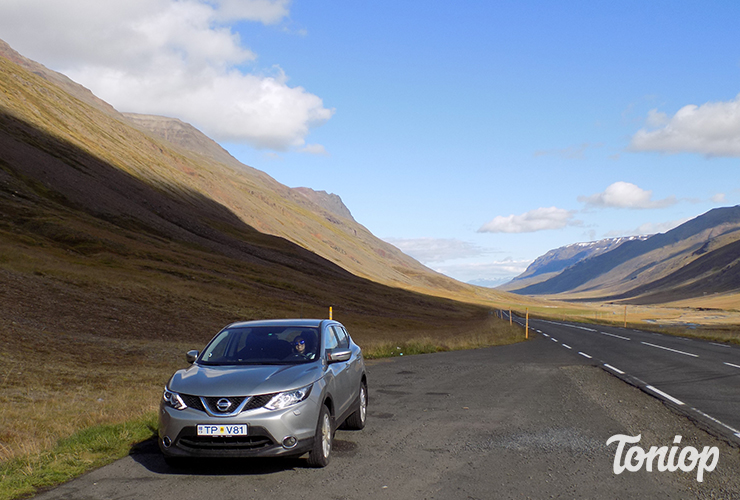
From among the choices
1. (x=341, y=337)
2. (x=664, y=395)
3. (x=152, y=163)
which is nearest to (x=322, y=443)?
(x=341, y=337)

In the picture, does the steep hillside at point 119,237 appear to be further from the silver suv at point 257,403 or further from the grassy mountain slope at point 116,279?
the silver suv at point 257,403

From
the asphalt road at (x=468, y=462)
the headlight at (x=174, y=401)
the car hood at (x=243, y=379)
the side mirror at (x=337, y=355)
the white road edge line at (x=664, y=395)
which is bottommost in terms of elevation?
the asphalt road at (x=468, y=462)

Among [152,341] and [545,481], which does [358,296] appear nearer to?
[152,341]

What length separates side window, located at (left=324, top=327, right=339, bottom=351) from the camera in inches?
324

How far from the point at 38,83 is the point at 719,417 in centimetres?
13118

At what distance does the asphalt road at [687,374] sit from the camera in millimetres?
9633

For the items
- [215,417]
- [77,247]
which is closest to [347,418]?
[215,417]

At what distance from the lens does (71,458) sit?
271 inches

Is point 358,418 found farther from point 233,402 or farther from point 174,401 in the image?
point 174,401

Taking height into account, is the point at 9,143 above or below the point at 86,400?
above

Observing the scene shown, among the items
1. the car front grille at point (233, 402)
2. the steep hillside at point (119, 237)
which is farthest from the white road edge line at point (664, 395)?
the steep hillside at point (119, 237)

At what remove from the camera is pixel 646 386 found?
12664mm

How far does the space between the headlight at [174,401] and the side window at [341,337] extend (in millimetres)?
2982

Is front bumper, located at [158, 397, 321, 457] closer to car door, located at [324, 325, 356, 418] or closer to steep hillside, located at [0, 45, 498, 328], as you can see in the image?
car door, located at [324, 325, 356, 418]
